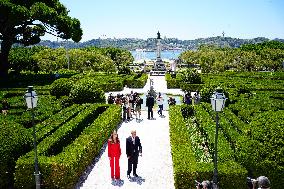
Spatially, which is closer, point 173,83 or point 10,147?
point 10,147

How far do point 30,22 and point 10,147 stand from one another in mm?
28222

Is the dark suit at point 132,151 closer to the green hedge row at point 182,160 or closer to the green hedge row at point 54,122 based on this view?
the green hedge row at point 182,160

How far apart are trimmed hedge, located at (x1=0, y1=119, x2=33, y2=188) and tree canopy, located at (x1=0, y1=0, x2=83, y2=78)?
76.0 ft

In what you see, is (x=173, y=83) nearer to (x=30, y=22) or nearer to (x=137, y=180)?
(x=30, y=22)

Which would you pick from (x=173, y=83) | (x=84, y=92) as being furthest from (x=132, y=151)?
(x=173, y=83)

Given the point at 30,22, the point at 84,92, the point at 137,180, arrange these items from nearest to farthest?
the point at 137,180
the point at 84,92
the point at 30,22

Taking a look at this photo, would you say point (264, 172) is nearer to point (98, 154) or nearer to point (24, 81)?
point (98, 154)

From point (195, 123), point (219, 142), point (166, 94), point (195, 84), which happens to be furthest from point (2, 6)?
point (219, 142)

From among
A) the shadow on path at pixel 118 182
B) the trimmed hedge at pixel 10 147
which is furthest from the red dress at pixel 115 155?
the trimmed hedge at pixel 10 147

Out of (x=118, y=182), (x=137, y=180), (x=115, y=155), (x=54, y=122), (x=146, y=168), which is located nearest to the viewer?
(x=118, y=182)

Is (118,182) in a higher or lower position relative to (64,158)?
lower

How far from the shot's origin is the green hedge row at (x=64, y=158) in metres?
11.5

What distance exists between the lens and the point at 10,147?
12.1 metres

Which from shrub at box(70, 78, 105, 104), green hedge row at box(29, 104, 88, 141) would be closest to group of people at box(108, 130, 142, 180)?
green hedge row at box(29, 104, 88, 141)
